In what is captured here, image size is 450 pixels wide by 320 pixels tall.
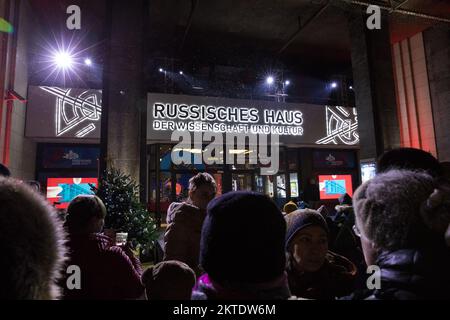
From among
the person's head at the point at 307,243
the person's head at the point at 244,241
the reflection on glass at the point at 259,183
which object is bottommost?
the person's head at the point at 307,243

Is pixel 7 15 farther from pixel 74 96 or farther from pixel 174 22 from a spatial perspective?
pixel 174 22

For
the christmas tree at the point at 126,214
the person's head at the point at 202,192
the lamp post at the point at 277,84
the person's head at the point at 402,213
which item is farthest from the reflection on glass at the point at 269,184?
the person's head at the point at 402,213

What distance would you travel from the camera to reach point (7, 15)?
600 centimetres

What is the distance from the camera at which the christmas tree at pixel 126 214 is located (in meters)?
4.72

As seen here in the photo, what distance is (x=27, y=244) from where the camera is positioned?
30.2 inches

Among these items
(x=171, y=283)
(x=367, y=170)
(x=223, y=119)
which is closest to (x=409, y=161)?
(x=171, y=283)

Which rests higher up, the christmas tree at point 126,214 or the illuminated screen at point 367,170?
the illuminated screen at point 367,170

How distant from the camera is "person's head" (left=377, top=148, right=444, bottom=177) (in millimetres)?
1663

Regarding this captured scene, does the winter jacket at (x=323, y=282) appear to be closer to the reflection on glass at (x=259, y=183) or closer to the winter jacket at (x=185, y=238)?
the winter jacket at (x=185, y=238)

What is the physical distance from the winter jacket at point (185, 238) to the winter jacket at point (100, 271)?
0.49m

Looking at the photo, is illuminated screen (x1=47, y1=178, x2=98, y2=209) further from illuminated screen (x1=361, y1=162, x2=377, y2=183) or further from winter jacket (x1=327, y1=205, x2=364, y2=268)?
winter jacket (x1=327, y1=205, x2=364, y2=268)

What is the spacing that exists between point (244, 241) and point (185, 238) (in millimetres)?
1501

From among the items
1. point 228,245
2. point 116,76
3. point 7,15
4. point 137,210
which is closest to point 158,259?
point 137,210
